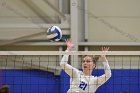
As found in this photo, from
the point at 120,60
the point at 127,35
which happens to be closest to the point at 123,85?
the point at 120,60

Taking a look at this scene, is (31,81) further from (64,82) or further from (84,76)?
(84,76)

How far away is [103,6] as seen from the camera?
684 cm

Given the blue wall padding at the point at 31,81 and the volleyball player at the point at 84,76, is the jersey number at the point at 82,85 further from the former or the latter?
the blue wall padding at the point at 31,81

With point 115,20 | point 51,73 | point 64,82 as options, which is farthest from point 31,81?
point 115,20

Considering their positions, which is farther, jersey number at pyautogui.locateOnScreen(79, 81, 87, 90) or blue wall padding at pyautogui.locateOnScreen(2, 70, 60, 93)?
blue wall padding at pyautogui.locateOnScreen(2, 70, 60, 93)

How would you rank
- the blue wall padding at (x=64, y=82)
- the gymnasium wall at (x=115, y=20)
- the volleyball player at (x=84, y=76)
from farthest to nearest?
1. the gymnasium wall at (x=115, y=20)
2. the blue wall padding at (x=64, y=82)
3. the volleyball player at (x=84, y=76)

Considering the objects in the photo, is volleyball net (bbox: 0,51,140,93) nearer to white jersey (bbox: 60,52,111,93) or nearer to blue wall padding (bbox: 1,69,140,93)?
blue wall padding (bbox: 1,69,140,93)

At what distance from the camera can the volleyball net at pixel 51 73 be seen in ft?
20.7

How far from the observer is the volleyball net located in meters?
6.31

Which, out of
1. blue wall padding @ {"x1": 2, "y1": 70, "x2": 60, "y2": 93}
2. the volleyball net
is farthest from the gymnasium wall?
blue wall padding @ {"x1": 2, "y1": 70, "x2": 60, "y2": 93}

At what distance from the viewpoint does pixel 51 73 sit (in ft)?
22.4

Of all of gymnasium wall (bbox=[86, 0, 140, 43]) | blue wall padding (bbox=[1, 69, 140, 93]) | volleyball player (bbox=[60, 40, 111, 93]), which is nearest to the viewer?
volleyball player (bbox=[60, 40, 111, 93])

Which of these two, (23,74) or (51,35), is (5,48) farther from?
(51,35)

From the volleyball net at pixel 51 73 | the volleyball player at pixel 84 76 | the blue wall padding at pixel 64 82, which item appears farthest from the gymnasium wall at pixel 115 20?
the volleyball player at pixel 84 76
